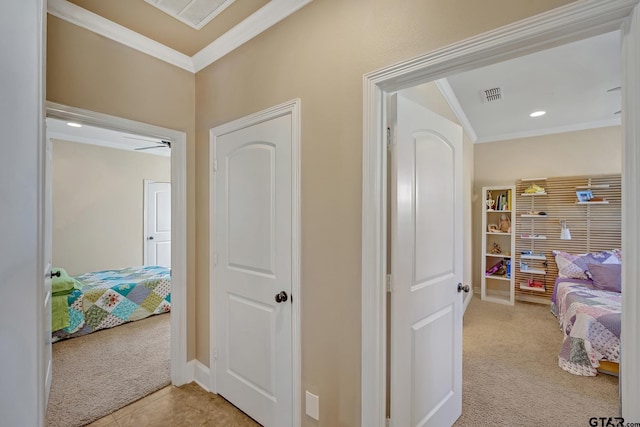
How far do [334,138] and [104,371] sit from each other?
2854mm

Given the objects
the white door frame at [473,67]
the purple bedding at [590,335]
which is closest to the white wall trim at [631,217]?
the white door frame at [473,67]

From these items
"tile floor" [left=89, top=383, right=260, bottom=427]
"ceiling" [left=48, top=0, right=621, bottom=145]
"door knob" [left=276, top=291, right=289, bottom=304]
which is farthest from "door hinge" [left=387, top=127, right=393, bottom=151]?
"tile floor" [left=89, top=383, right=260, bottom=427]

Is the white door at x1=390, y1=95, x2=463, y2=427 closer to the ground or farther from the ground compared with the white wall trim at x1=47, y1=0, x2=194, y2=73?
closer to the ground

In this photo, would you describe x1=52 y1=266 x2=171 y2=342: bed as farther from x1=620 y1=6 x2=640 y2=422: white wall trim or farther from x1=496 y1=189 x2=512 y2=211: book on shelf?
x1=496 y1=189 x2=512 y2=211: book on shelf

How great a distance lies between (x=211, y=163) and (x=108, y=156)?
3767 mm

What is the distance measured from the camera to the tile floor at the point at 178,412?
1.83 meters

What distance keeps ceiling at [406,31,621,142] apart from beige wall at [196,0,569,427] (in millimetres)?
565

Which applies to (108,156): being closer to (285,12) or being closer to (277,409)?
(285,12)

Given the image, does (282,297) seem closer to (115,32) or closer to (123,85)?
(123,85)

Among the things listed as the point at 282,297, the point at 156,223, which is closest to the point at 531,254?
the point at 282,297

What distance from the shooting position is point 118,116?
1911mm

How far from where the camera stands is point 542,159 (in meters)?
4.36

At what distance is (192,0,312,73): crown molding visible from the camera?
1.62 m

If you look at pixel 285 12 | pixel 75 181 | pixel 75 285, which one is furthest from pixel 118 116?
pixel 75 181
